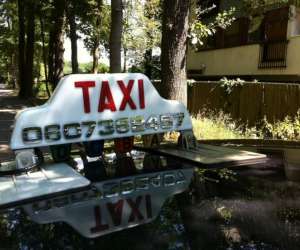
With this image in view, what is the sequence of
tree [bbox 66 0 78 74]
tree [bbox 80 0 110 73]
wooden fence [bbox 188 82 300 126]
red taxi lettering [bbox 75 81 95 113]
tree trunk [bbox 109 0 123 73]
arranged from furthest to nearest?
tree [bbox 80 0 110 73]
tree [bbox 66 0 78 74]
wooden fence [bbox 188 82 300 126]
tree trunk [bbox 109 0 123 73]
red taxi lettering [bbox 75 81 95 113]

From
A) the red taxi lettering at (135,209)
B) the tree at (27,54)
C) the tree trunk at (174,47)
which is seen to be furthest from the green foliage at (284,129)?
the tree at (27,54)

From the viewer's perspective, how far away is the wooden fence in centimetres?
1350

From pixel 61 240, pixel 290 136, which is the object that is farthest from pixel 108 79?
pixel 290 136

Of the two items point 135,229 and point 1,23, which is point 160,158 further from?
point 1,23

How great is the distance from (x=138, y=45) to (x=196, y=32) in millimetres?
20686

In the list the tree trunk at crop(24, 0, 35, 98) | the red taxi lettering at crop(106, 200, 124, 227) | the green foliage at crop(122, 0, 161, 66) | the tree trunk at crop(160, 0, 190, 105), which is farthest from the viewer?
the green foliage at crop(122, 0, 161, 66)

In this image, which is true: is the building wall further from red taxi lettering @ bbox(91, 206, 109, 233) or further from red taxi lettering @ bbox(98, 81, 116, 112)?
red taxi lettering @ bbox(91, 206, 109, 233)

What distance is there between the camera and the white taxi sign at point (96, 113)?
11.6ft

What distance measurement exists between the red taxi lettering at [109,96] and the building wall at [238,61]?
1626 cm

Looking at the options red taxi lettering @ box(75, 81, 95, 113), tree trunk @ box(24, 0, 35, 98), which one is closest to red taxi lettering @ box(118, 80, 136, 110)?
red taxi lettering @ box(75, 81, 95, 113)

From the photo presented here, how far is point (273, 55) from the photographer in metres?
20.9

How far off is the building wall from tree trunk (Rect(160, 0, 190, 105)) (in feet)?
36.4

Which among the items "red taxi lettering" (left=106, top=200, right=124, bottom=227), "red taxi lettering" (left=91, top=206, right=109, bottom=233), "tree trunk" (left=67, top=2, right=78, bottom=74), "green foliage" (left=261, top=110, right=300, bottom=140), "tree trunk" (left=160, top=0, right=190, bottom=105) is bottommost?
"green foliage" (left=261, top=110, right=300, bottom=140)

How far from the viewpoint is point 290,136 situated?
12305mm
